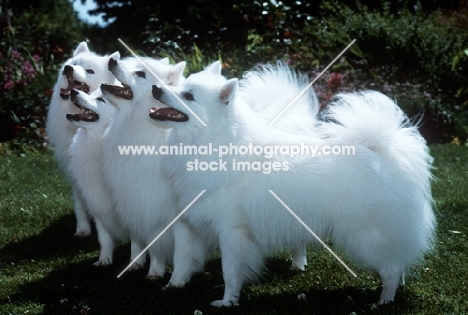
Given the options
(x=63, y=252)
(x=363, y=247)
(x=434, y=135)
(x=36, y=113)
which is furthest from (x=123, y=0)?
(x=363, y=247)

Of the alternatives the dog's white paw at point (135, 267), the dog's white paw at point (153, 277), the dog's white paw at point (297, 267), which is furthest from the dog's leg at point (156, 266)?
the dog's white paw at point (297, 267)

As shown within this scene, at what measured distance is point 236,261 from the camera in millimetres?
4266

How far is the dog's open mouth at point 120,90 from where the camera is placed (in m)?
4.66

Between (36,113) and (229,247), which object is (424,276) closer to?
(229,247)

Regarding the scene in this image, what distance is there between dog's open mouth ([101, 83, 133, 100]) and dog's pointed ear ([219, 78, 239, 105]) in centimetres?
90

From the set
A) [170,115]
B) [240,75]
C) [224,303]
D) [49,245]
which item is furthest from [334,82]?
[224,303]

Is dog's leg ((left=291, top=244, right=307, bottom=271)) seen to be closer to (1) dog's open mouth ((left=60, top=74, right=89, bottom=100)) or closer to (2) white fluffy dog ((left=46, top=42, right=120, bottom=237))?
(2) white fluffy dog ((left=46, top=42, right=120, bottom=237))

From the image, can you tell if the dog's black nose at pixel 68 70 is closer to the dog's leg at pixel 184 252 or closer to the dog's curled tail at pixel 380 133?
the dog's leg at pixel 184 252

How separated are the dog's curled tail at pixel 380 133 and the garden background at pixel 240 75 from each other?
875 millimetres

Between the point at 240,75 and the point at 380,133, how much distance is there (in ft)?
21.0

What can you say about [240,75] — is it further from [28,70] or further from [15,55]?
[15,55]

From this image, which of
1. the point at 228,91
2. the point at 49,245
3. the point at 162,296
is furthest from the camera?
the point at 49,245

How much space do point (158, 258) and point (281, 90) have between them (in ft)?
Result: 5.17

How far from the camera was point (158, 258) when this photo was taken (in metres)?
4.96
